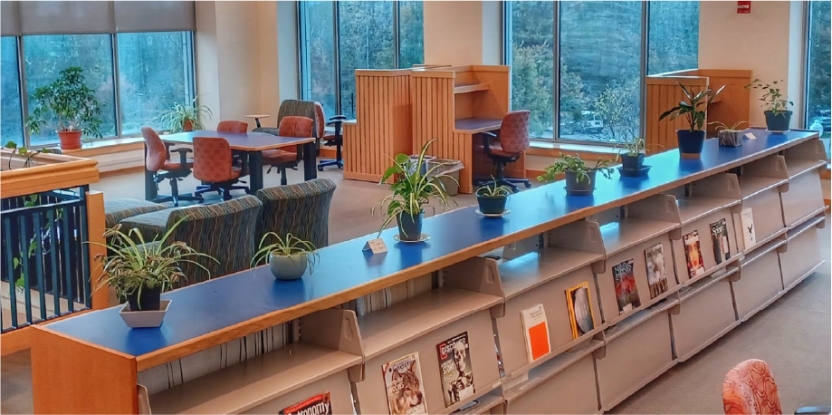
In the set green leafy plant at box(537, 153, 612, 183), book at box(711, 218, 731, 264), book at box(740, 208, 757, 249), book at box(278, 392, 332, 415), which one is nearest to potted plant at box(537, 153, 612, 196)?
green leafy plant at box(537, 153, 612, 183)

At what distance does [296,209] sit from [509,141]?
13.0ft

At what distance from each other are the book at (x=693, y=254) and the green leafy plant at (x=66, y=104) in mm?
8518

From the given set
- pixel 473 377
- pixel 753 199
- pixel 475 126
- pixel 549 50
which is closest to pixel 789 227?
pixel 753 199

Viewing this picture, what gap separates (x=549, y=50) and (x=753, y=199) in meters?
Result: 5.77

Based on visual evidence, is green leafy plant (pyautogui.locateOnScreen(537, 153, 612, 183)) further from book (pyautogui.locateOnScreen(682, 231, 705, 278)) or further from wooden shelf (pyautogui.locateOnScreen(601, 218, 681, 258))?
book (pyautogui.locateOnScreen(682, 231, 705, 278))

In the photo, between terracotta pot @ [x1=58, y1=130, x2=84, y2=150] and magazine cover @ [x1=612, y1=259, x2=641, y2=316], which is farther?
terracotta pot @ [x1=58, y1=130, x2=84, y2=150]

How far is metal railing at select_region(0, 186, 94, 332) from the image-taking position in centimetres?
531

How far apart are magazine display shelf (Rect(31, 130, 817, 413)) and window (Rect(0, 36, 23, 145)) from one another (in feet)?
28.0

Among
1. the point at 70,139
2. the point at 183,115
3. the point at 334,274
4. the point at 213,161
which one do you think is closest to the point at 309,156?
the point at 213,161

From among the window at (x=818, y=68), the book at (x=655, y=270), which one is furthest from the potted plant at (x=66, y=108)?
the book at (x=655, y=270)

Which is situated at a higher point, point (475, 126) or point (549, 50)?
point (549, 50)

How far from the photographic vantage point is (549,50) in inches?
460

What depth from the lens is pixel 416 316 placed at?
3820 mm

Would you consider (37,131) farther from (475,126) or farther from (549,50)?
(549,50)
